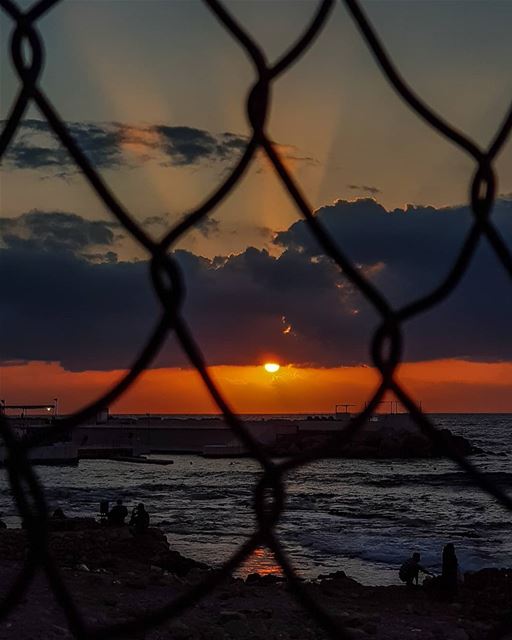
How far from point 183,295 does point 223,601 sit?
9.82m

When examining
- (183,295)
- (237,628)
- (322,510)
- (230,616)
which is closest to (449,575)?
(230,616)

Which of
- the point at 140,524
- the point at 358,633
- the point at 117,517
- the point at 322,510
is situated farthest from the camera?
the point at 322,510

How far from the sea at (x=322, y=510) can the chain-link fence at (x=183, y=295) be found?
12.7ft

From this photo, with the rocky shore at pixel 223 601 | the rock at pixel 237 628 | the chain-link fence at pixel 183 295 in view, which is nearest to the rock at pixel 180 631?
the rocky shore at pixel 223 601

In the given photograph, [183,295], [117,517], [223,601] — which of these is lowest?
[117,517]

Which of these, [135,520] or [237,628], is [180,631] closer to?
[237,628]

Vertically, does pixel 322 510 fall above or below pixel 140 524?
below

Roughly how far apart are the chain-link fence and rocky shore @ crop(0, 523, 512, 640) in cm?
679

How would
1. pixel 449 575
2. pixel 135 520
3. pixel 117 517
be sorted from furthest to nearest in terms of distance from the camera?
pixel 117 517 < pixel 135 520 < pixel 449 575

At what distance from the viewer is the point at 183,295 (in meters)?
0.76

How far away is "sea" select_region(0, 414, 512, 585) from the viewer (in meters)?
16.9

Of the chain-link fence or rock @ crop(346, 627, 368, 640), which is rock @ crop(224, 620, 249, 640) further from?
the chain-link fence

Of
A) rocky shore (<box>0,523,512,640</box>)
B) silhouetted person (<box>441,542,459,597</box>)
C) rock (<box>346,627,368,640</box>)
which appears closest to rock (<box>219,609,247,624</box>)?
rocky shore (<box>0,523,512,640</box>)

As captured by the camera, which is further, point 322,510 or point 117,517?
point 322,510
